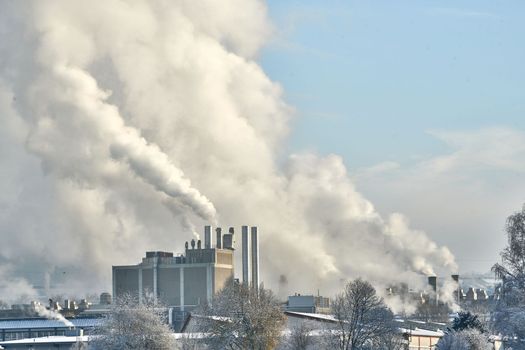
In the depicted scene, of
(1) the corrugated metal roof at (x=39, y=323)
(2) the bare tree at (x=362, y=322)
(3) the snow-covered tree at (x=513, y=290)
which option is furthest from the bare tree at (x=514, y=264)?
(1) the corrugated metal roof at (x=39, y=323)

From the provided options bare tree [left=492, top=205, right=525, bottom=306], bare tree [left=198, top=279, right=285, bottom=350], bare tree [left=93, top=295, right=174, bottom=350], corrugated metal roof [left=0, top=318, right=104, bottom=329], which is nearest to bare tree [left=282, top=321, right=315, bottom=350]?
bare tree [left=198, top=279, right=285, bottom=350]

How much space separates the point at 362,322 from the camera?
329ft

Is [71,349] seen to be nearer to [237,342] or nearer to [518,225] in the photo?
[237,342]

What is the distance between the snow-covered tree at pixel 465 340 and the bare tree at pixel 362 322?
14.2ft

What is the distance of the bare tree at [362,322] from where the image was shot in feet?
327

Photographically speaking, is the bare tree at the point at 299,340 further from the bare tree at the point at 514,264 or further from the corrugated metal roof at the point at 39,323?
the corrugated metal roof at the point at 39,323

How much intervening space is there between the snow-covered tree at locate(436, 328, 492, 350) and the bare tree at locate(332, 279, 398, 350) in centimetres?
434

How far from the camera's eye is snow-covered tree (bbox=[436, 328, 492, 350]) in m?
102

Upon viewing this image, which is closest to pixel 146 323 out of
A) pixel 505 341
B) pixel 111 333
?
pixel 111 333

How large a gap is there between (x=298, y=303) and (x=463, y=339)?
97.5 m

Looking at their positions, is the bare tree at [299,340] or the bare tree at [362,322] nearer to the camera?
the bare tree at [362,322]

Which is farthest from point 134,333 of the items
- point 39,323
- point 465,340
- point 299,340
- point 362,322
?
point 39,323

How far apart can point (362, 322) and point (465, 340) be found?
9.18 m

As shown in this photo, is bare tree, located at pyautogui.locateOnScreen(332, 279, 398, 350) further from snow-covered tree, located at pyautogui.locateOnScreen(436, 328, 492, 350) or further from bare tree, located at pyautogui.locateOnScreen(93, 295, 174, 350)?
bare tree, located at pyautogui.locateOnScreen(93, 295, 174, 350)
